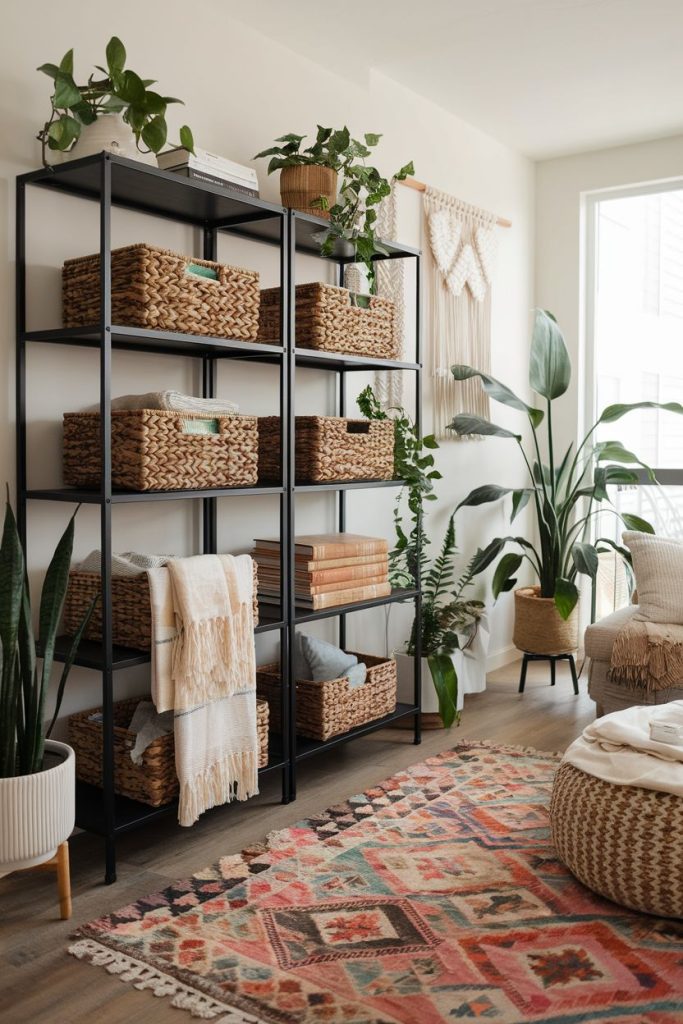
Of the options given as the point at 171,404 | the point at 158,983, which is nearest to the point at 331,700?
the point at 171,404

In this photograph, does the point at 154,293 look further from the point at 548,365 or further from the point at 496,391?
the point at 548,365

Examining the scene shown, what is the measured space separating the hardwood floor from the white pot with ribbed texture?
0.60ft

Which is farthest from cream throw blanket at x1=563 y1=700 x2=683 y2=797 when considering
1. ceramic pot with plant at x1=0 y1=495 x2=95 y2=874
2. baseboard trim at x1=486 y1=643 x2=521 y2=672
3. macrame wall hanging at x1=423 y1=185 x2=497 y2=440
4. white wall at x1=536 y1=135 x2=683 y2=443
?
white wall at x1=536 y1=135 x2=683 y2=443

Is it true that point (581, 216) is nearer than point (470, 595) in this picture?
No

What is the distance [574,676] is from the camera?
14.1ft

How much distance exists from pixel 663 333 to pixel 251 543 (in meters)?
2.72

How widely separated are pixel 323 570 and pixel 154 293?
1.09 metres

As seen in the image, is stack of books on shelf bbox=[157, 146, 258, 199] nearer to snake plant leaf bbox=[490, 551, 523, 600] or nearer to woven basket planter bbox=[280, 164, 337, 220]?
woven basket planter bbox=[280, 164, 337, 220]

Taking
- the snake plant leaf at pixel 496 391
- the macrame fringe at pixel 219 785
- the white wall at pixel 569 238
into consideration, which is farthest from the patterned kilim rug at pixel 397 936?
the white wall at pixel 569 238

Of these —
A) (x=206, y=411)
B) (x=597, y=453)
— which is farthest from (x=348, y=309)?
(x=597, y=453)

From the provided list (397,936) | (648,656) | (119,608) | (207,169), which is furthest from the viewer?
(648,656)

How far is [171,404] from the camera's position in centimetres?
253

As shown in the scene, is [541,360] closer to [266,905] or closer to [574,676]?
[574,676]

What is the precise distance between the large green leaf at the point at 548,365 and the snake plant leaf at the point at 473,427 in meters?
0.30
